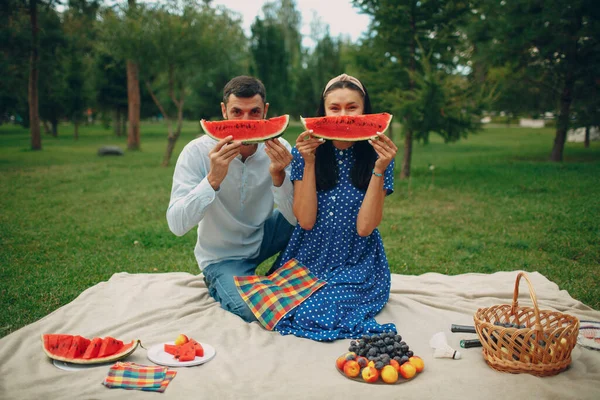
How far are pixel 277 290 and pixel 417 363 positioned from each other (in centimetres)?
114

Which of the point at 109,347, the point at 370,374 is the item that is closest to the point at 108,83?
the point at 109,347

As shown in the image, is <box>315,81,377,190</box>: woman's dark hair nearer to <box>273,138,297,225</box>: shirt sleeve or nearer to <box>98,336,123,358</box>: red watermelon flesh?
<box>273,138,297,225</box>: shirt sleeve

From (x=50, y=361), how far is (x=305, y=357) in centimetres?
151

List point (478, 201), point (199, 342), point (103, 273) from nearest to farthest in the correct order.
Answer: point (199, 342)
point (103, 273)
point (478, 201)

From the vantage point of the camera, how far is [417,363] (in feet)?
9.67

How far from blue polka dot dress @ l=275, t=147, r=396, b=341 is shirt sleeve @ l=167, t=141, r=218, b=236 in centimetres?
70

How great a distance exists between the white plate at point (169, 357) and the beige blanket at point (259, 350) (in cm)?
4

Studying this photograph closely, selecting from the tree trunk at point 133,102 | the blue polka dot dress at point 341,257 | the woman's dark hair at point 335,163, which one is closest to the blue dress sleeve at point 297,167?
the blue polka dot dress at point 341,257

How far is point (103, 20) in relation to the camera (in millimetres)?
15555

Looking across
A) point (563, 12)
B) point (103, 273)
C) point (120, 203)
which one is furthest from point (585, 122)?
point (103, 273)

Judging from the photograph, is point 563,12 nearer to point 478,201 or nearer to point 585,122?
point 585,122

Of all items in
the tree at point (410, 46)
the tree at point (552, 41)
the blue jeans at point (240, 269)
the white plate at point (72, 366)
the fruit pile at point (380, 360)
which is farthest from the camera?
the tree at point (552, 41)

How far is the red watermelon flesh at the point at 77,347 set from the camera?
9.82ft

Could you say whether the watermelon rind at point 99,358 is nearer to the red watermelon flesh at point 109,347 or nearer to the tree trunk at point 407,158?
the red watermelon flesh at point 109,347
